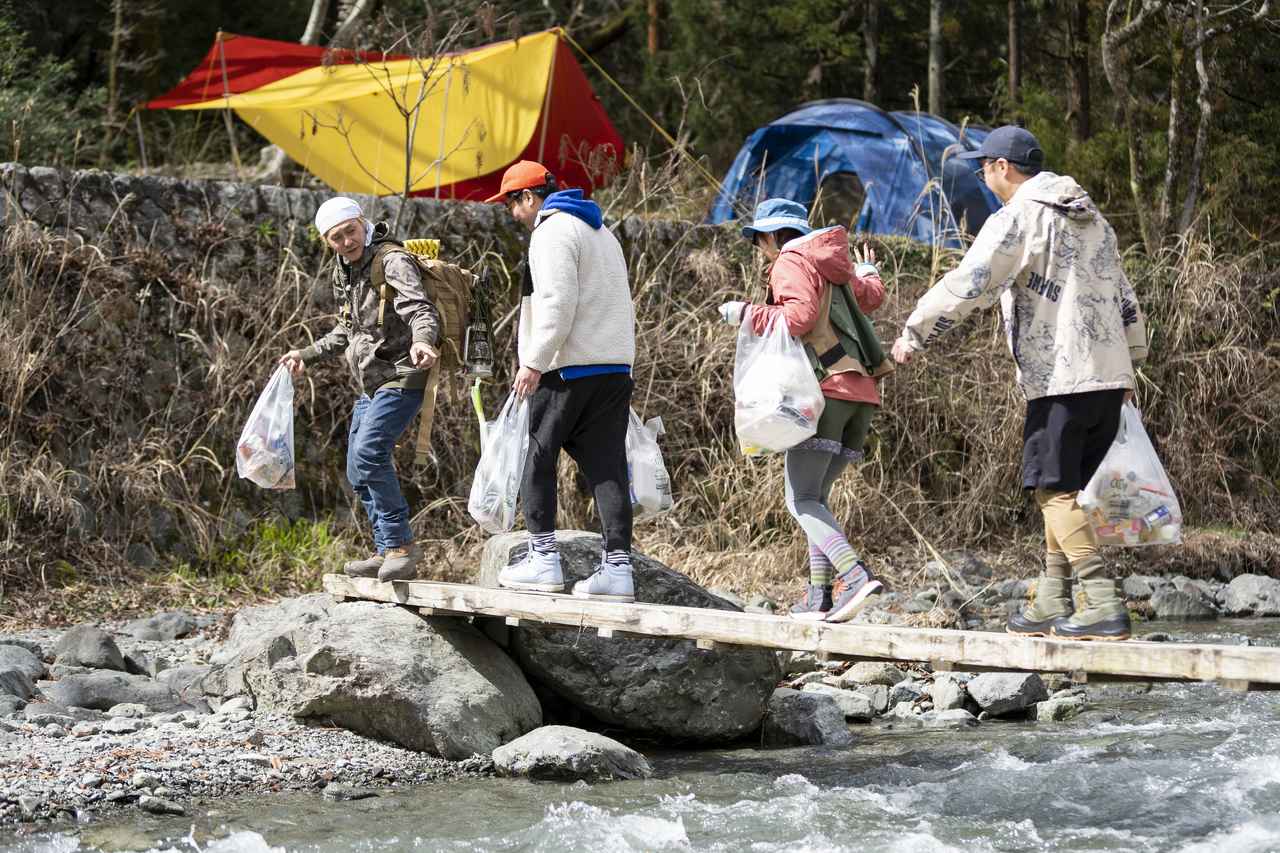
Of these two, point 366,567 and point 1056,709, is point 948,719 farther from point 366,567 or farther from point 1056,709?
point 366,567

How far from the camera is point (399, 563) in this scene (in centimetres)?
660

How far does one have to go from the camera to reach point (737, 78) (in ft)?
54.6

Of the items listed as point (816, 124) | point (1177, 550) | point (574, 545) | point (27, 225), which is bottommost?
point (1177, 550)

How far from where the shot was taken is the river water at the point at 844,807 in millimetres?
5078

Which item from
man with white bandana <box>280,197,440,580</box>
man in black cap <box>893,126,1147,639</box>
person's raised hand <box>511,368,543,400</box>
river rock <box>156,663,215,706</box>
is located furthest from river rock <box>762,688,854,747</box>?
river rock <box>156,663,215,706</box>

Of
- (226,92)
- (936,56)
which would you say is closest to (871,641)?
(226,92)

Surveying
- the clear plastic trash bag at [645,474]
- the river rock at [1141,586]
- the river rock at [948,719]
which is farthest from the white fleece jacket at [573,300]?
the river rock at [1141,586]

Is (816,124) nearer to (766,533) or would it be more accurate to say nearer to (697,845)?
(766,533)

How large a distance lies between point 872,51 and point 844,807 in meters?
13.2

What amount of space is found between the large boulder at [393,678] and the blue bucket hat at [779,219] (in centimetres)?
225

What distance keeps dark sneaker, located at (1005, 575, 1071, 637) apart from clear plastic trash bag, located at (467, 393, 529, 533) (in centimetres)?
214

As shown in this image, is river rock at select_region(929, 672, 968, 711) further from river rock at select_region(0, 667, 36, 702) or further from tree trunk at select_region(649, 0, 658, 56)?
tree trunk at select_region(649, 0, 658, 56)

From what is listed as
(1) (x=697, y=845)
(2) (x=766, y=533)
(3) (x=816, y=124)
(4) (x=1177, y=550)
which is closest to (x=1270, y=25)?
(3) (x=816, y=124)

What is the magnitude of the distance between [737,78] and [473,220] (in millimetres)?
6286
